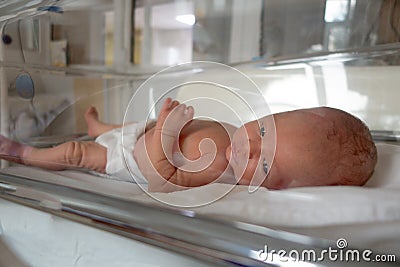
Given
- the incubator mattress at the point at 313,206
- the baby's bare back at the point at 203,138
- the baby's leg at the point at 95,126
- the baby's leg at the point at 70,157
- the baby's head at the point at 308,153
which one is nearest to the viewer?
the incubator mattress at the point at 313,206

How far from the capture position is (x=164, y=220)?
16.3 inches

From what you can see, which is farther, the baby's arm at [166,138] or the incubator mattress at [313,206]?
the baby's arm at [166,138]

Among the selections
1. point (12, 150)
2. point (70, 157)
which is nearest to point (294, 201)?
point (70, 157)

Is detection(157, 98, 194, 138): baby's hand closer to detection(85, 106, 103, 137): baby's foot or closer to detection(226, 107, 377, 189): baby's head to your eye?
detection(226, 107, 377, 189): baby's head

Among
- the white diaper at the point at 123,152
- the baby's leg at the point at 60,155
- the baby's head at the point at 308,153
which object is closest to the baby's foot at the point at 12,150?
the baby's leg at the point at 60,155

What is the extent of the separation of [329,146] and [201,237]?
0.30 metres

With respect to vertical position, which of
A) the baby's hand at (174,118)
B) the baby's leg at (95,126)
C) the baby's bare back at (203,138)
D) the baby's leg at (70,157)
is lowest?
the baby's leg at (70,157)

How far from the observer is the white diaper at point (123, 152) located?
713 millimetres

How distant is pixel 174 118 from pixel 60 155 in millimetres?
282

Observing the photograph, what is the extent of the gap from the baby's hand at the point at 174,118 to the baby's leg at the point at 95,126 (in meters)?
0.33

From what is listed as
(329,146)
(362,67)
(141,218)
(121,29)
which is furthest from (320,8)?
(141,218)

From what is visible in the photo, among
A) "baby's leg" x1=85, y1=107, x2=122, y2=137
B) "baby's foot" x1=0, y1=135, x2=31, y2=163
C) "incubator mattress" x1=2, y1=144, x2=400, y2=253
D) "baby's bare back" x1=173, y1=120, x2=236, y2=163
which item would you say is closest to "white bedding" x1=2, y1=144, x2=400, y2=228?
"incubator mattress" x1=2, y1=144, x2=400, y2=253

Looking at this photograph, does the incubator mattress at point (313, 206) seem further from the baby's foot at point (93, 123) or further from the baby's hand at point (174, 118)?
the baby's foot at point (93, 123)

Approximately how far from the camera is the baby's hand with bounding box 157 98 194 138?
28.6 inches
